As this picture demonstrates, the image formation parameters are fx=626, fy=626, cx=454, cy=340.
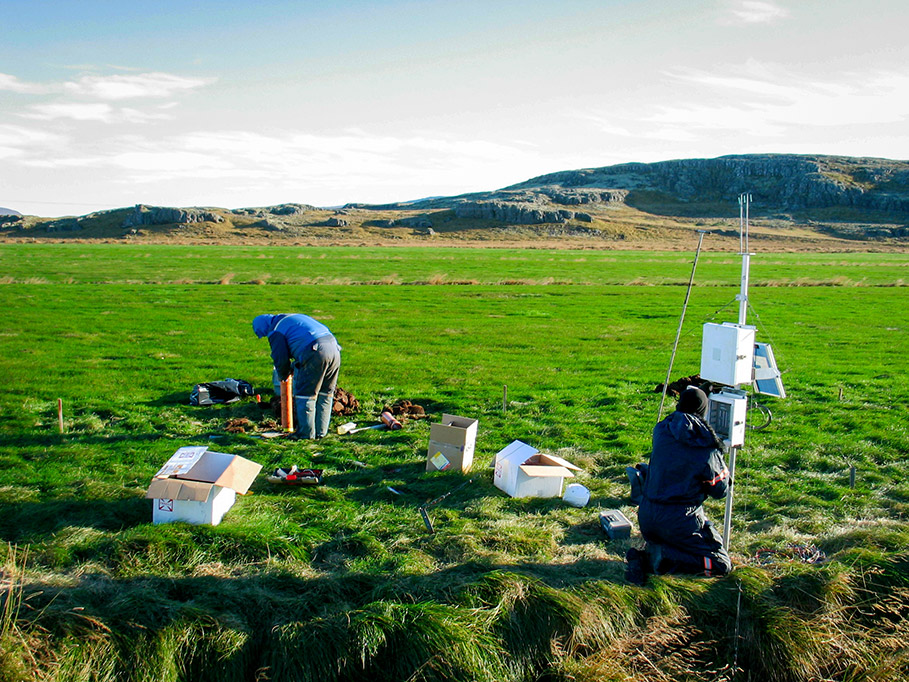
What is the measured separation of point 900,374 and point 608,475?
10886mm

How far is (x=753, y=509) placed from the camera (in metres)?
7.04

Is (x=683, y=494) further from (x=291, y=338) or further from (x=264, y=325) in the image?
(x=264, y=325)

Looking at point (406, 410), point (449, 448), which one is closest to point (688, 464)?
point (449, 448)

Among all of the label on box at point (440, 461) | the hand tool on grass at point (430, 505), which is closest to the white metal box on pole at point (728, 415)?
the hand tool on grass at point (430, 505)

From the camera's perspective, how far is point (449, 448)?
7836 mm

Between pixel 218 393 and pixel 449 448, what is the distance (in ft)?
17.1

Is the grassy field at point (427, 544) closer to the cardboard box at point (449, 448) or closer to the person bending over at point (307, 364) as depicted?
the cardboard box at point (449, 448)

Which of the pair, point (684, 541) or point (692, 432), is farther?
point (684, 541)

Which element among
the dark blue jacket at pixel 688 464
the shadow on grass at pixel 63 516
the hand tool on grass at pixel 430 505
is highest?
the dark blue jacket at pixel 688 464

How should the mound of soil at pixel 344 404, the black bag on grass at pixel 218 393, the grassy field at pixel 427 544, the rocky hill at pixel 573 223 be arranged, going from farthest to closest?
the rocky hill at pixel 573 223
the black bag on grass at pixel 218 393
the mound of soil at pixel 344 404
the grassy field at pixel 427 544

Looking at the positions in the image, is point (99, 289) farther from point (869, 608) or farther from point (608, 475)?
point (869, 608)

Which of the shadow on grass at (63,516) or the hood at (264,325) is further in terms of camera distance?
the hood at (264,325)

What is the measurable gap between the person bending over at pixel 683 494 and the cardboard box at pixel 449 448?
280cm

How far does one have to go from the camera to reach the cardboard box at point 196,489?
6.13m
